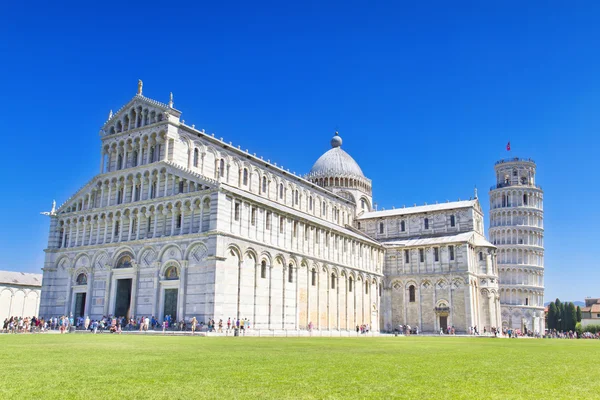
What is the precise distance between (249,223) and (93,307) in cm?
1641

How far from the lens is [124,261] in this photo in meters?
46.7

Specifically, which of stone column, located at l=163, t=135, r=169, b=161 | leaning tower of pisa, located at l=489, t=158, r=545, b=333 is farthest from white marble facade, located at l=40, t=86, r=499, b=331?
leaning tower of pisa, located at l=489, t=158, r=545, b=333

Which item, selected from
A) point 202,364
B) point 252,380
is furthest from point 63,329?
point 252,380

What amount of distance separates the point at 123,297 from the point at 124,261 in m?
3.19

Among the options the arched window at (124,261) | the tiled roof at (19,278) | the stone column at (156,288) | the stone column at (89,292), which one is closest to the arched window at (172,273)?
the stone column at (156,288)

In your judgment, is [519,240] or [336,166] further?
[519,240]

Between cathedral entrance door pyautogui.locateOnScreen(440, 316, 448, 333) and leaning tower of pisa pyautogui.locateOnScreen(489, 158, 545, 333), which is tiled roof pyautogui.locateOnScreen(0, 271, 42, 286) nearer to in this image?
Result: cathedral entrance door pyautogui.locateOnScreen(440, 316, 448, 333)

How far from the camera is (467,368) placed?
13.8 meters

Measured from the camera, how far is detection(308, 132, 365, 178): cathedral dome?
7669cm

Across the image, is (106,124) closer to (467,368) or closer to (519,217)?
(467,368)

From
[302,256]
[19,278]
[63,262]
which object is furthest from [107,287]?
[19,278]

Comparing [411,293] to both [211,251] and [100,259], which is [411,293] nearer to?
[211,251]

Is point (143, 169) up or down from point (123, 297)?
up

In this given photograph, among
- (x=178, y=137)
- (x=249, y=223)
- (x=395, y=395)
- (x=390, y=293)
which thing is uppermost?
(x=178, y=137)
